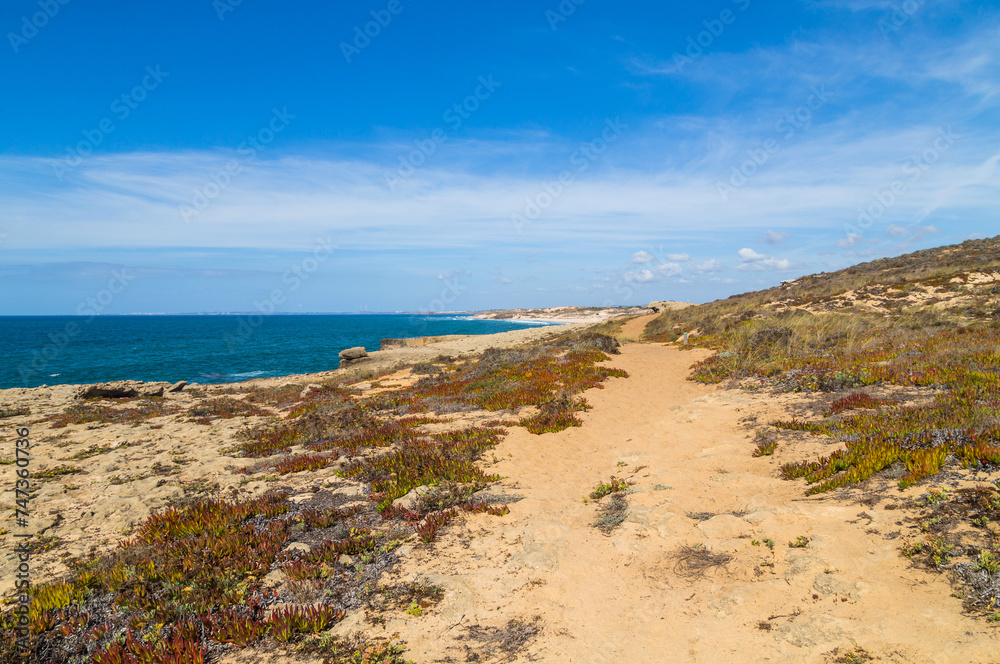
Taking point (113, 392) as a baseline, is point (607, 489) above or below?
above

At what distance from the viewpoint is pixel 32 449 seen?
1311 cm

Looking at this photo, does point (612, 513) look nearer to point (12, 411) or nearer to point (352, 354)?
point (12, 411)

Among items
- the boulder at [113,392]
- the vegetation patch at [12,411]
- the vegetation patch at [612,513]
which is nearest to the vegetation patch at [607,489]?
the vegetation patch at [612,513]

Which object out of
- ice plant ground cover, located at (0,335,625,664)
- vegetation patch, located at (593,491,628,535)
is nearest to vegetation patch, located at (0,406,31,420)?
ice plant ground cover, located at (0,335,625,664)

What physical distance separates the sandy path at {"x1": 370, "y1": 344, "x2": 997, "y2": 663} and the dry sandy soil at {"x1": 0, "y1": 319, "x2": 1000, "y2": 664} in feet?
0.07

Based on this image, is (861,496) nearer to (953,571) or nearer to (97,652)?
(953,571)

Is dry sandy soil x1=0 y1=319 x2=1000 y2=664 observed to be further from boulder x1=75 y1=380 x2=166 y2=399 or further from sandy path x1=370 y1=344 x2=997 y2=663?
boulder x1=75 y1=380 x2=166 y2=399

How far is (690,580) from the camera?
538 centimetres

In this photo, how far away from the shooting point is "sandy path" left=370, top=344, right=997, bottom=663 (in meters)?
4.12

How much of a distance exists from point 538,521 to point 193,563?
525 centimetres

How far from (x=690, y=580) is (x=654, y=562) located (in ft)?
1.88

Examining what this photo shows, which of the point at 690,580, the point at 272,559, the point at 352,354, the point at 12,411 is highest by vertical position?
the point at 352,354

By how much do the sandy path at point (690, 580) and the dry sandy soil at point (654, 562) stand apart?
0.02 meters

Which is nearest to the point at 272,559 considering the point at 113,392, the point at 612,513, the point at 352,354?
the point at 612,513
